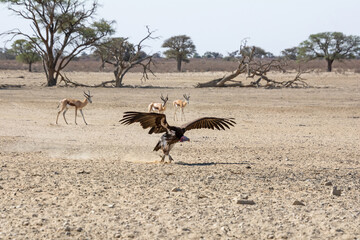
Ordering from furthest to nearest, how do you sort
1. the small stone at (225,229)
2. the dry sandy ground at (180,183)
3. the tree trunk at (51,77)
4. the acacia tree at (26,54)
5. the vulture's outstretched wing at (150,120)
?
the acacia tree at (26,54), the tree trunk at (51,77), the vulture's outstretched wing at (150,120), the dry sandy ground at (180,183), the small stone at (225,229)

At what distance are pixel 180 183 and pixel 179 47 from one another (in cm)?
6266

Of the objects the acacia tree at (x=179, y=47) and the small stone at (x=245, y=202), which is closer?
the small stone at (x=245, y=202)

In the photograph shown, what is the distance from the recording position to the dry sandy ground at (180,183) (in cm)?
564

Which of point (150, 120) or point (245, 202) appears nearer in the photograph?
point (245, 202)

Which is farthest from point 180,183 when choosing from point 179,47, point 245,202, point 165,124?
point 179,47

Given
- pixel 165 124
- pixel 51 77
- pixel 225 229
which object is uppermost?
pixel 165 124

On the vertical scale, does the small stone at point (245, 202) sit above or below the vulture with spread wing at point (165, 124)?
below

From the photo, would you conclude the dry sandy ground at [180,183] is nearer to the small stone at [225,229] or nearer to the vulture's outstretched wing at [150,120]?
the small stone at [225,229]

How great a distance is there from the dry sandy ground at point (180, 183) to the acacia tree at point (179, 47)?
172 feet

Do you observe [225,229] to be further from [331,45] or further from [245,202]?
[331,45]

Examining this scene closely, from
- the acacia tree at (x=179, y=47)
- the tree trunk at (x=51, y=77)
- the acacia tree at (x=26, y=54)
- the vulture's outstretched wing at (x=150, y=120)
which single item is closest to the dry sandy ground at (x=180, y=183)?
the vulture's outstretched wing at (x=150, y=120)

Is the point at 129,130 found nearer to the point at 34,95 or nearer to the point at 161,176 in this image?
the point at 161,176

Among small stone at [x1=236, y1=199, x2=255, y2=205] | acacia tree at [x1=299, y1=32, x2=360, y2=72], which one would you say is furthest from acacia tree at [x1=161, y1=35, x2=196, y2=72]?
small stone at [x1=236, y1=199, x2=255, y2=205]

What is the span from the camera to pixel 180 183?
758 centimetres
